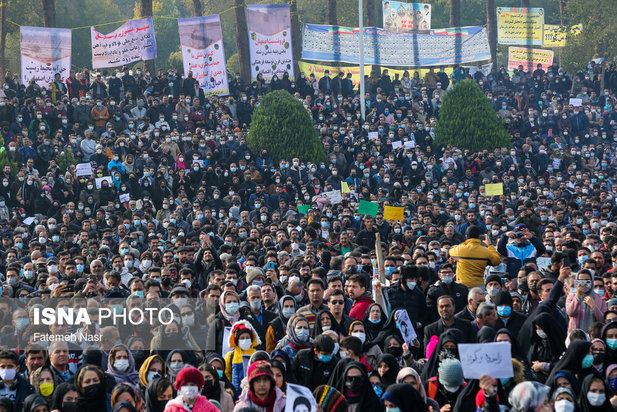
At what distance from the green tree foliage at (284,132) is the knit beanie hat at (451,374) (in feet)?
55.4

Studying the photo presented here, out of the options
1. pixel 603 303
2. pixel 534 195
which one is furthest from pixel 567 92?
pixel 603 303

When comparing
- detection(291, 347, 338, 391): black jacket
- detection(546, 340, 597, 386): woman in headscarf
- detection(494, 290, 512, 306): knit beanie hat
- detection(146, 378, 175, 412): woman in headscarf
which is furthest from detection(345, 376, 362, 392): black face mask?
detection(494, 290, 512, 306): knit beanie hat

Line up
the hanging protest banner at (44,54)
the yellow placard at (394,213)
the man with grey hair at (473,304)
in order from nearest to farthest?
the man with grey hair at (473,304) → the yellow placard at (394,213) → the hanging protest banner at (44,54)

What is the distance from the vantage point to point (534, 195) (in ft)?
73.3

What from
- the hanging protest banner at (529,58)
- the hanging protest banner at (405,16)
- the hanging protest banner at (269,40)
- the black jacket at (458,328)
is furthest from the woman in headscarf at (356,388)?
the hanging protest banner at (405,16)

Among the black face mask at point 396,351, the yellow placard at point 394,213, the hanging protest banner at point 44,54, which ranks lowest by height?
the yellow placard at point 394,213

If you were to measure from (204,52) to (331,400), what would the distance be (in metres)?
22.7

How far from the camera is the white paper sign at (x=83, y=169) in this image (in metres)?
21.5

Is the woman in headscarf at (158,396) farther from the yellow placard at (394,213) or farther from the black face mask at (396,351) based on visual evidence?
the yellow placard at (394,213)

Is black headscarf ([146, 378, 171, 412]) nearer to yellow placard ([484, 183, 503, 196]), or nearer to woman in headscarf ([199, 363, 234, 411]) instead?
woman in headscarf ([199, 363, 234, 411])

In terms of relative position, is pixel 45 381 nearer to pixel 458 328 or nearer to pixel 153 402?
pixel 153 402

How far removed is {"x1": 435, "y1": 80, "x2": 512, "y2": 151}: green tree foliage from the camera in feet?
89.3

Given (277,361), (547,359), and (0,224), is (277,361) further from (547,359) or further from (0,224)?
(0,224)

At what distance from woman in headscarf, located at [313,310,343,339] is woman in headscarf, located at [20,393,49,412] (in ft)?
8.89
